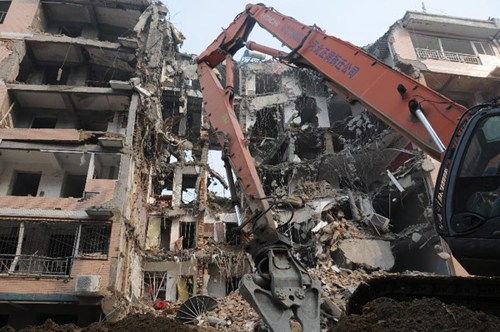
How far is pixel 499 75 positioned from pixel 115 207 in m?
23.2

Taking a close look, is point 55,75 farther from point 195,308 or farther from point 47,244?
point 195,308

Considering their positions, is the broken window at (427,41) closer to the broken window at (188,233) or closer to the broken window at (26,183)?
the broken window at (188,233)

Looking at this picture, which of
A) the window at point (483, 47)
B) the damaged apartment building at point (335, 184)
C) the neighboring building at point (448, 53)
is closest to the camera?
the damaged apartment building at point (335, 184)

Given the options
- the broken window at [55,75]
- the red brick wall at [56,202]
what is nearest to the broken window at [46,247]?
the red brick wall at [56,202]

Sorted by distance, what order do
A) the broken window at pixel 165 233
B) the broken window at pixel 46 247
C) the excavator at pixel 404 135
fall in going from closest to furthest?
the excavator at pixel 404 135 < the broken window at pixel 46 247 < the broken window at pixel 165 233

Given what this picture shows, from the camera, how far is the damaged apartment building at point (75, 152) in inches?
727

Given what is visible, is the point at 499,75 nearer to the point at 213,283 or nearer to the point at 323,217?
the point at 323,217

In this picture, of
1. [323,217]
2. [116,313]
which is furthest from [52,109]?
[323,217]

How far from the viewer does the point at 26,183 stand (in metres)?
23.5

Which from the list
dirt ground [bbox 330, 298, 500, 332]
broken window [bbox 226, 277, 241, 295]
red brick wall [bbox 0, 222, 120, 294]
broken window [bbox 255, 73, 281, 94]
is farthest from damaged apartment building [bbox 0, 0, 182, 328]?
dirt ground [bbox 330, 298, 500, 332]

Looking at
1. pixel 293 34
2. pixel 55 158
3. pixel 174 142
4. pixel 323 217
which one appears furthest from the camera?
pixel 174 142

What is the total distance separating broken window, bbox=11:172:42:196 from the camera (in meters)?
23.2

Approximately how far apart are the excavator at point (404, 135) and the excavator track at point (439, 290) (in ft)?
0.06

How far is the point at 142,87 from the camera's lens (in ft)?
80.9
